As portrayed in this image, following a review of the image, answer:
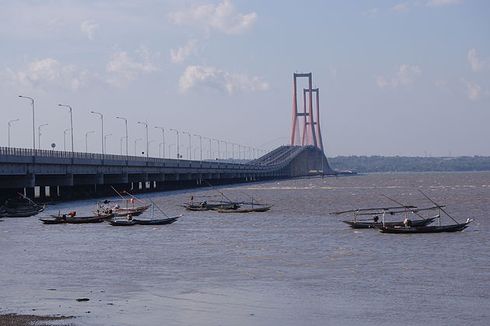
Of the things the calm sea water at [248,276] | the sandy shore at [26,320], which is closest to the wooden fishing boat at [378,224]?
the calm sea water at [248,276]

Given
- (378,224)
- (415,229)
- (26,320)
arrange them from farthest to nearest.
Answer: (378,224) < (415,229) < (26,320)

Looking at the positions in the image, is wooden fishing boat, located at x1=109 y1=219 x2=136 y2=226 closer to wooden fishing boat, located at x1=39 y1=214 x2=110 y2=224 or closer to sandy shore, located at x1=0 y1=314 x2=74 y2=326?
wooden fishing boat, located at x1=39 y1=214 x2=110 y2=224

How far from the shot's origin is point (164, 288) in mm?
42844

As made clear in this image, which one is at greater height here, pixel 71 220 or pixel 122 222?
pixel 71 220

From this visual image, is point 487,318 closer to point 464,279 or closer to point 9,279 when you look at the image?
point 464,279

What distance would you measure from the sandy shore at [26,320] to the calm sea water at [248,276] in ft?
3.31

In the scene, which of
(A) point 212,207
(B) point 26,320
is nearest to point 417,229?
(B) point 26,320

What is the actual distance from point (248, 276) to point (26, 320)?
14310mm

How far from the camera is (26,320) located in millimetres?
34281

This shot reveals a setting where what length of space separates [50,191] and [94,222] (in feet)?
Result: 173

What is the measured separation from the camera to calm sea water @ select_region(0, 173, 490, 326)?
36375 mm

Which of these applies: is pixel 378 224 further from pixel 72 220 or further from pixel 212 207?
pixel 212 207

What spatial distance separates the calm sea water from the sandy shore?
101 centimetres

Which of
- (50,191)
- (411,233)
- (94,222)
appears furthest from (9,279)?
(50,191)
